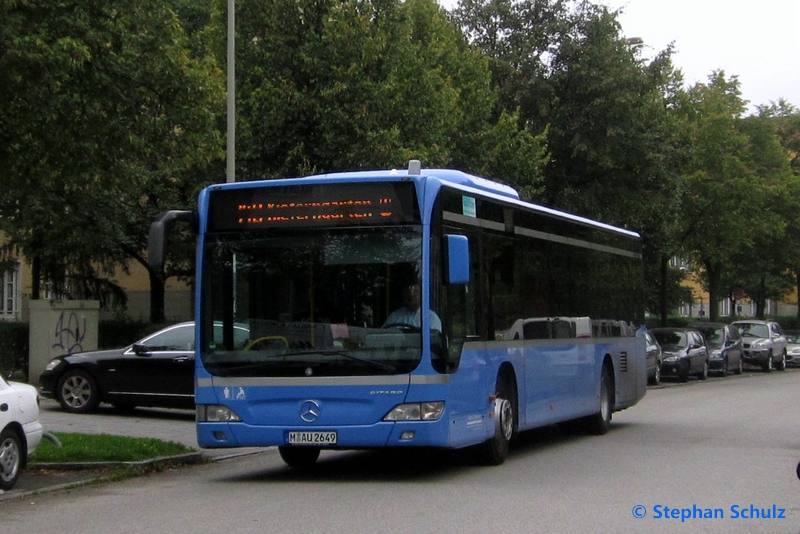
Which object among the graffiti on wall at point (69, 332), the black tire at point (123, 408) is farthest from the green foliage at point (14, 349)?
the black tire at point (123, 408)

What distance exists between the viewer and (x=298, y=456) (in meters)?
13.5

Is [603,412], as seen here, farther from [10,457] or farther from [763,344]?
[763,344]

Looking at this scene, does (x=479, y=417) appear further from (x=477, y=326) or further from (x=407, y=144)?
(x=407, y=144)

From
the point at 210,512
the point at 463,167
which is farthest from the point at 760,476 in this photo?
the point at 463,167

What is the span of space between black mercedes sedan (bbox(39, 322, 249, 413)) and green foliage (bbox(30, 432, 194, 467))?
12.0 ft

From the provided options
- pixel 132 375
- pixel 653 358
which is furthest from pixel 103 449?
pixel 653 358

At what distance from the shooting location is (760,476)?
1238cm

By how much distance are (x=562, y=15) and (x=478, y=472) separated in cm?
2431

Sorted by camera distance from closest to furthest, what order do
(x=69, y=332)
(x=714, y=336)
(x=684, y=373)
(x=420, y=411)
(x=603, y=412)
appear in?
(x=420, y=411), (x=603, y=412), (x=69, y=332), (x=684, y=373), (x=714, y=336)

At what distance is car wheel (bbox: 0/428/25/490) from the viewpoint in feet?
36.6

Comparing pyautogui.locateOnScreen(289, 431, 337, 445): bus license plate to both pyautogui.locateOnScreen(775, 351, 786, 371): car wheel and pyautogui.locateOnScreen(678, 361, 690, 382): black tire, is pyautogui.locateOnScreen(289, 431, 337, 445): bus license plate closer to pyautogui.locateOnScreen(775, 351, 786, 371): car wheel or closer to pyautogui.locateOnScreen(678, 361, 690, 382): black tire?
pyautogui.locateOnScreen(678, 361, 690, 382): black tire

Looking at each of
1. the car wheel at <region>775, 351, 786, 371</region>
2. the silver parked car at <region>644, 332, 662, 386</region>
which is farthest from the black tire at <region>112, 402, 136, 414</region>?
the car wheel at <region>775, 351, 786, 371</region>

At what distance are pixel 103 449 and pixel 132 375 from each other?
534 centimetres

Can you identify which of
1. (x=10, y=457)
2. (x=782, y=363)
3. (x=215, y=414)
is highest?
(x=215, y=414)
